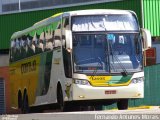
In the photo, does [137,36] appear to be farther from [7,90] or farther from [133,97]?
[7,90]

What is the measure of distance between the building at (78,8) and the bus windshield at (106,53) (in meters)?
9.50

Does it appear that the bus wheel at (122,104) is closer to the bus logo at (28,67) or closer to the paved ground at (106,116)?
the bus logo at (28,67)

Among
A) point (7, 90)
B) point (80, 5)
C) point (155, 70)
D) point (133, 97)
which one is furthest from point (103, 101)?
point (7, 90)

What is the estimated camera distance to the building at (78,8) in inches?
1059

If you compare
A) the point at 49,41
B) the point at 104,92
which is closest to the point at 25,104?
the point at 49,41

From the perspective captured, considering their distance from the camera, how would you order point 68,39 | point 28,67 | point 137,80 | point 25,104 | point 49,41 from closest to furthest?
point 68,39 < point 137,80 < point 49,41 < point 28,67 < point 25,104

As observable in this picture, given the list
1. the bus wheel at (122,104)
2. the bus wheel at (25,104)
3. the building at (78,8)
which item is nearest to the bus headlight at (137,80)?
the bus wheel at (122,104)

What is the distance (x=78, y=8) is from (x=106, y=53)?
21400 mm

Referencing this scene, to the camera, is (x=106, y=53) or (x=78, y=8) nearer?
(x=106, y=53)

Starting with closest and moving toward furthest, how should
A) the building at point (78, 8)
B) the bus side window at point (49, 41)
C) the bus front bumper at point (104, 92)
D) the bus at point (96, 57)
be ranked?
the bus front bumper at point (104, 92), the bus at point (96, 57), the bus side window at point (49, 41), the building at point (78, 8)

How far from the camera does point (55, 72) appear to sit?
18016mm

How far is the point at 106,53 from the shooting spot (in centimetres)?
1630

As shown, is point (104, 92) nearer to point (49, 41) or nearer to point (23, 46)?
point (49, 41)

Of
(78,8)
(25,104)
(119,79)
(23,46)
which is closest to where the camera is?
(119,79)
